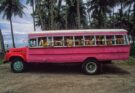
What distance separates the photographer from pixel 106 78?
1451 cm

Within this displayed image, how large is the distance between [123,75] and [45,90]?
5.56 meters

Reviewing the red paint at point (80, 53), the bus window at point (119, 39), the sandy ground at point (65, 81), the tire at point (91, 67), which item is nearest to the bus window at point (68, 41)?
the red paint at point (80, 53)

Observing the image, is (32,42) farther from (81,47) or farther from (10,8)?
(10,8)

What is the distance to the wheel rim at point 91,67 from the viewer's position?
15.9 m

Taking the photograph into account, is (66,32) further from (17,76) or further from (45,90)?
(45,90)

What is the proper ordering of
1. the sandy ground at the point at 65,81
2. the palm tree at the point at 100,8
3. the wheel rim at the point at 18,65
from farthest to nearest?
the palm tree at the point at 100,8 → the wheel rim at the point at 18,65 → the sandy ground at the point at 65,81

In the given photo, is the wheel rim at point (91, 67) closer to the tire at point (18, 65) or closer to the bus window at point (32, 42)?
the bus window at point (32, 42)

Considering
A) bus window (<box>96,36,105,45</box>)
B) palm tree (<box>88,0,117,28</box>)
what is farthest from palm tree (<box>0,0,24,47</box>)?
bus window (<box>96,36,105,45</box>)

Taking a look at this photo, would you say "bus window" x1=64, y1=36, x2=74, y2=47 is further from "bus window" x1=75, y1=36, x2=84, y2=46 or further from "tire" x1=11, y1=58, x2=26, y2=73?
"tire" x1=11, y1=58, x2=26, y2=73

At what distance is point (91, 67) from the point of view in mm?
15977

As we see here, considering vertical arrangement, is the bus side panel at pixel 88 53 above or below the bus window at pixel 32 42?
below

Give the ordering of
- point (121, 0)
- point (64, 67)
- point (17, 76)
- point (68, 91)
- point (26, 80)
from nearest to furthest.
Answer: point (68, 91), point (26, 80), point (17, 76), point (64, 67), point (121, 0)

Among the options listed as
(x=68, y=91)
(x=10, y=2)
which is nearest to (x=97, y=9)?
(x=10, y=2)

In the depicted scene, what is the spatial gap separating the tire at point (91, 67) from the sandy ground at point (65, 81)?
38cm
